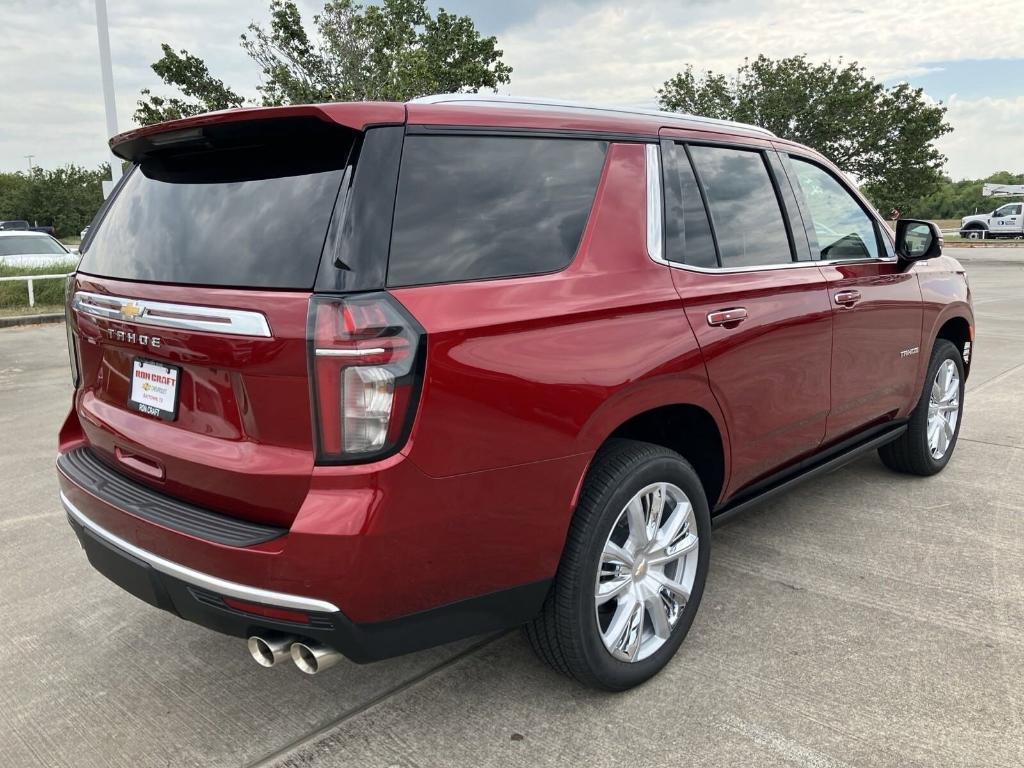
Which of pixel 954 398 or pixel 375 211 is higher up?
pixel 375 211

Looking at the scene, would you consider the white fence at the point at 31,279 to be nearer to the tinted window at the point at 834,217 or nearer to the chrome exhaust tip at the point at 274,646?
the tinted window at the point at 834,217

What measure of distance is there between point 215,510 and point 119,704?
0.95m

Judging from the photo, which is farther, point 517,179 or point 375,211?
point 517,179

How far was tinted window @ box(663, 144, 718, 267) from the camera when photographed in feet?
9.15

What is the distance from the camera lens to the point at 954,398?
4852 mm

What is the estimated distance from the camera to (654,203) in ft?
8.98

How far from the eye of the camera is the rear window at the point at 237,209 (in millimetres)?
2092

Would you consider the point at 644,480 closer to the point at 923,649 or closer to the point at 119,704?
the point at 923,649

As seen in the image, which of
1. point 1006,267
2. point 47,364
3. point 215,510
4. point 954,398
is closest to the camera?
point 215,510

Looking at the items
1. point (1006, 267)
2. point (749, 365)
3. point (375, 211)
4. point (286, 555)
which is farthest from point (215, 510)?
point (1006, 267)

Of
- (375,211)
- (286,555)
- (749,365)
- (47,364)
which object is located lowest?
(47,364)

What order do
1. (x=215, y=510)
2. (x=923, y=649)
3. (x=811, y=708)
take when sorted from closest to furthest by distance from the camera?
(x=215, y=510)
(x=811, y=708)
(x=923, y=649)

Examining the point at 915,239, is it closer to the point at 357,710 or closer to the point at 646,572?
the point at 646,572

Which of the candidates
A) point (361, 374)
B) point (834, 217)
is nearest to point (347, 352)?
point (361, 374)
